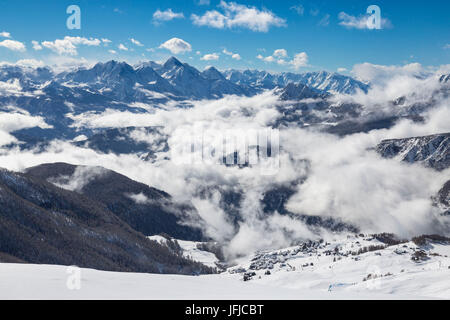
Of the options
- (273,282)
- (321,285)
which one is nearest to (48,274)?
(321,285)

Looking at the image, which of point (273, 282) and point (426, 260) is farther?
point (426, 260)

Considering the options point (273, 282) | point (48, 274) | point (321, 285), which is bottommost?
point (273, 282)
